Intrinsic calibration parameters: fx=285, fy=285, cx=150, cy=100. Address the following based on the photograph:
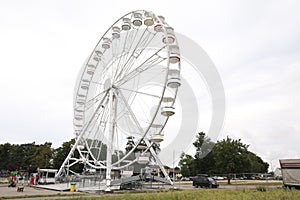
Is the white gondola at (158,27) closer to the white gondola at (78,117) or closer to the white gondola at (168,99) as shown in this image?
the white gondola at (168,99)

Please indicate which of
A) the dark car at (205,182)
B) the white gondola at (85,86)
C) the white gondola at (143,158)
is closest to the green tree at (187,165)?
the dark car at (205,182)

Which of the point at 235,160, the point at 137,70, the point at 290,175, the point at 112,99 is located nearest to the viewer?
the point at 290,175

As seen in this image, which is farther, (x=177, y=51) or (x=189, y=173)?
(x=189, y=173)

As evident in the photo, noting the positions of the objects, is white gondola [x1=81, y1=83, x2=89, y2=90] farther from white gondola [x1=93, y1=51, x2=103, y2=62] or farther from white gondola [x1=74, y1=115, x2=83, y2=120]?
white gondola [x1=74, y1=115, x2=83, y2=120]

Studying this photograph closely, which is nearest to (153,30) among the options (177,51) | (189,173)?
(177,51)

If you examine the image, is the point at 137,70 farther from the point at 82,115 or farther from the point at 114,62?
the point at 82,115

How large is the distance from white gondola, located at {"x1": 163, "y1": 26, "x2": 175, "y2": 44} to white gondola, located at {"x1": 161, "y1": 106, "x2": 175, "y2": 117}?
258 inches

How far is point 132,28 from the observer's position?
108ft

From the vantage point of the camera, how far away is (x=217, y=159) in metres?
50.2

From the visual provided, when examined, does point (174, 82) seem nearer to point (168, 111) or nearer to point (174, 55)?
point (168, 111)

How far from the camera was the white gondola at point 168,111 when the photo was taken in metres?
26.4

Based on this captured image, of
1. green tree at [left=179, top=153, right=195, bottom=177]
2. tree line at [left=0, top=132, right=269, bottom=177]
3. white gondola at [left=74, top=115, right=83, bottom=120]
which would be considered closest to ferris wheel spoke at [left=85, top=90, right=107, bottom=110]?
white gondola at [left=74, top=115, right=83, bottom=120]

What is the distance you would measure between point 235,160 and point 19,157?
82.5 meters

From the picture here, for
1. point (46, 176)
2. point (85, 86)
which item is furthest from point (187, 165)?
point (85, 86)
